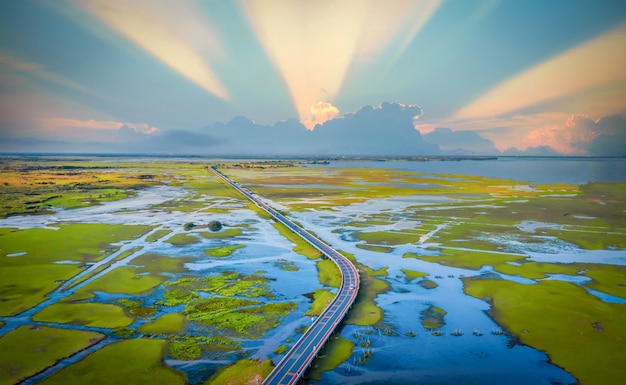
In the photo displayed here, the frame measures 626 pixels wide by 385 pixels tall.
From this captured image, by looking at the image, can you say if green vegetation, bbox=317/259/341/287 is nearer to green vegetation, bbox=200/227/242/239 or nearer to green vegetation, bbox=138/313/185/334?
green vegetation, bbox=138/313/185/334

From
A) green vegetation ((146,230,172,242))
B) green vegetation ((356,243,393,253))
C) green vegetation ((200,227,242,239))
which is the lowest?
green vegetation ((146,230,172,242))

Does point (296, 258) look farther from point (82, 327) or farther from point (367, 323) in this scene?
point (82, 327)

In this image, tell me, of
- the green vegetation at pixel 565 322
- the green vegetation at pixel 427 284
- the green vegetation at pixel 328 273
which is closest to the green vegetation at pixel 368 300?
the green vegetation at pixel 328 273

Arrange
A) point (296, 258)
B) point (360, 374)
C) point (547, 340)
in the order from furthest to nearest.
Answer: point (296, 258), point (547, 340), point (360, 374)

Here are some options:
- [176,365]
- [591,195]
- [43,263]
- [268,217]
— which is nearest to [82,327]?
[176,365]

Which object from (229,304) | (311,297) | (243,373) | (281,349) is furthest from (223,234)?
(243,373)

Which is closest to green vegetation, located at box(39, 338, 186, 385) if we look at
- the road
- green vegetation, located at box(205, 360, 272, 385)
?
green vegetation, located at box(205, 360, 272, 385)
